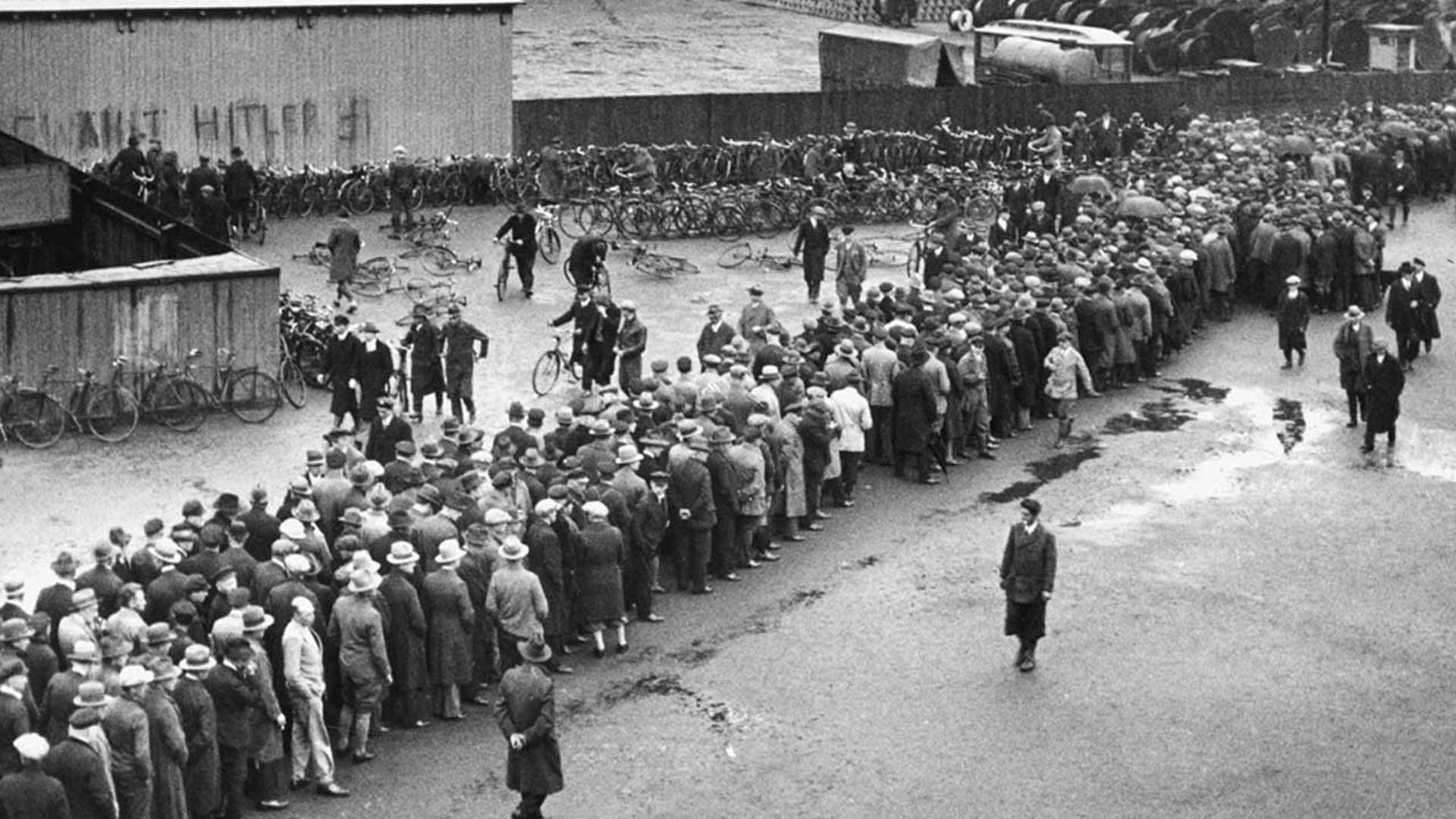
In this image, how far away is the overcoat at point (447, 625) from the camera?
62.5 feet

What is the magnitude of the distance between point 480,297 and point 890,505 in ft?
35.6

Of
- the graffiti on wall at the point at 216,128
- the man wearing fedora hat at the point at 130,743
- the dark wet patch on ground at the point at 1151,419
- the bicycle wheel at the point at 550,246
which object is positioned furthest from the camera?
the graffiti on wall at the point at 216,128

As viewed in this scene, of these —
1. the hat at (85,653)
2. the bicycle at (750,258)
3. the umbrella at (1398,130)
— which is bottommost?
the hat at (85,653)

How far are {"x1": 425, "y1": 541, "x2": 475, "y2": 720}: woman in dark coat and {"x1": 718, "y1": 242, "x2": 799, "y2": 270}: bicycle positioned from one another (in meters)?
19.2

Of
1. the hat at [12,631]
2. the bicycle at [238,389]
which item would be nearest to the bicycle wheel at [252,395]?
the bicycle at [238,389]

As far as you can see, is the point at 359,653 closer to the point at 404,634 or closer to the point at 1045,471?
the point at 404,634

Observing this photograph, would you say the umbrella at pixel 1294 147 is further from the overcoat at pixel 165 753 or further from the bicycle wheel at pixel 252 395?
the overcoat at pixel 165 753

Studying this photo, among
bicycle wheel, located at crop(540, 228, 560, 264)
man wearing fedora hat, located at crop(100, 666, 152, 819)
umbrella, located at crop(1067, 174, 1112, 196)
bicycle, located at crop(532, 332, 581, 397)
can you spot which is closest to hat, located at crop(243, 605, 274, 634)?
man wearing fedora hat, located at crop(100, 666, 152, 819)

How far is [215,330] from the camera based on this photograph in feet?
93.0

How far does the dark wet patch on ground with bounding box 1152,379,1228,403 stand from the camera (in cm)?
3094

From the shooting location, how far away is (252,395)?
2838 centimetres

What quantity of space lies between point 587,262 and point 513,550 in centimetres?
1445

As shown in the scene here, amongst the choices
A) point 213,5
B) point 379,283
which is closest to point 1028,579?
point 379,283

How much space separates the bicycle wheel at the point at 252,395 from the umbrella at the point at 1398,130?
26965 millimetres
